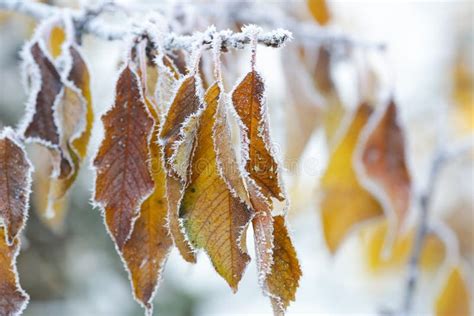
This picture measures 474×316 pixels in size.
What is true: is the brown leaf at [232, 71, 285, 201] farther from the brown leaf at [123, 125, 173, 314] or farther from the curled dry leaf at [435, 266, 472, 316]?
the curled dry leaf at [435, 266, 472, 316]

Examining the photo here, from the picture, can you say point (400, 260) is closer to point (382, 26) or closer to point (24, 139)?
point (24, 139)

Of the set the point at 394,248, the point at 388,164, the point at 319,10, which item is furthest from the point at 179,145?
the point at 394,248

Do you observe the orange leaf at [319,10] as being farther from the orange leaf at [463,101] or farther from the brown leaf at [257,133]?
the orange leaf at [463,101]

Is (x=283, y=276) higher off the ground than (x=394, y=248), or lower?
lower

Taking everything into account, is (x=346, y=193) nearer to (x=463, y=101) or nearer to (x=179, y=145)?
(x=179, y=145)

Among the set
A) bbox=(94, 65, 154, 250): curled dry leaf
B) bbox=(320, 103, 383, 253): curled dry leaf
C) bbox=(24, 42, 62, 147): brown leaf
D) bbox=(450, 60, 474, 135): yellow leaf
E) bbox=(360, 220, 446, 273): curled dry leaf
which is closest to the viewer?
bbox=(94, 65, 154, 250): curled dry leaf

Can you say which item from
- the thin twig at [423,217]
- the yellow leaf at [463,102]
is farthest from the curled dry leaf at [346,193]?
the yellow leaf at [463,102]

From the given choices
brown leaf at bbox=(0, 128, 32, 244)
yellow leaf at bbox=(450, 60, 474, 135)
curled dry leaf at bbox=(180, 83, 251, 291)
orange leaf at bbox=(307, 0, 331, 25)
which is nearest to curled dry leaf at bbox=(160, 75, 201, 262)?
curled dry leaf at bbox=(180, 83, 251, 291)
